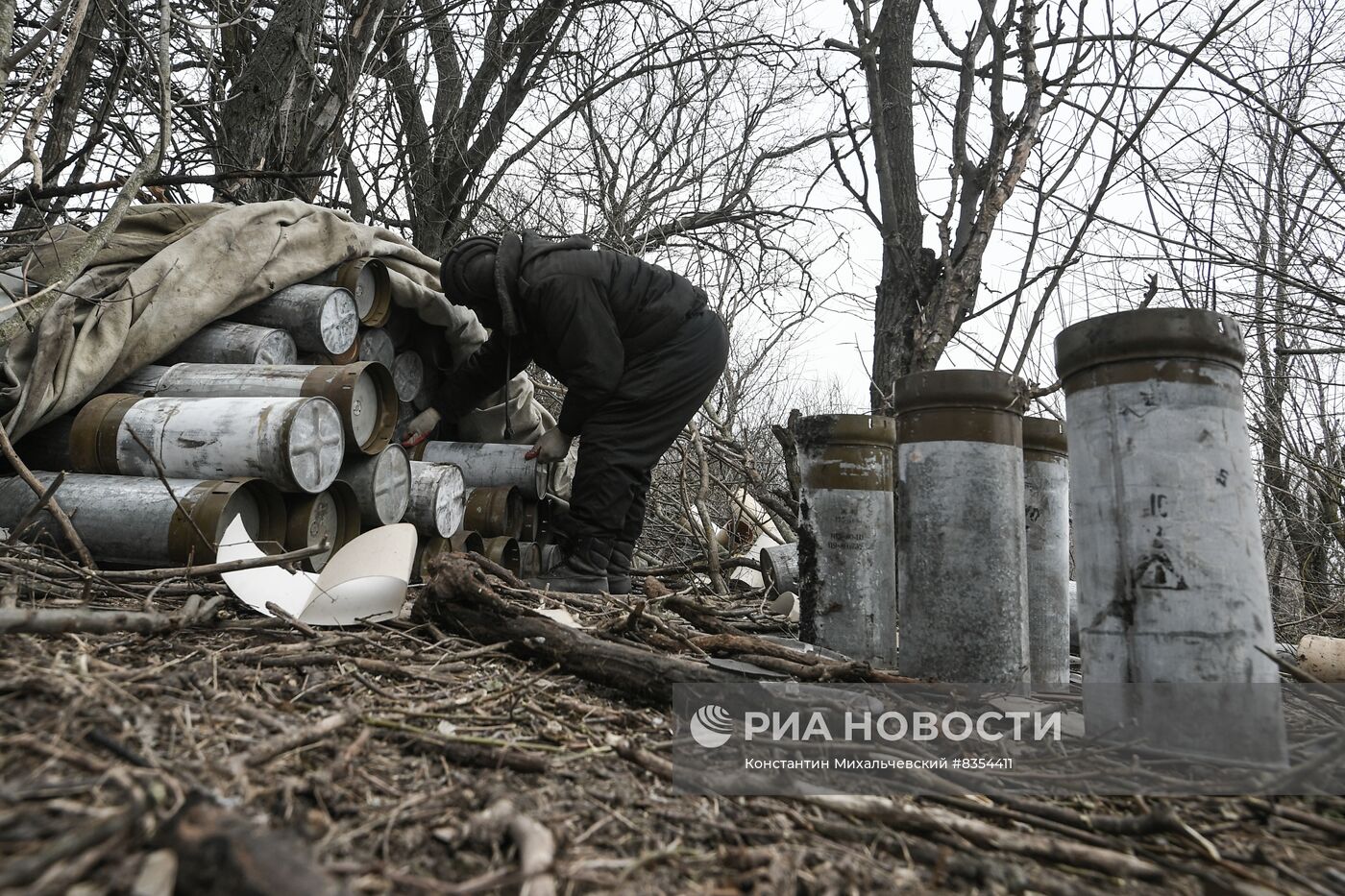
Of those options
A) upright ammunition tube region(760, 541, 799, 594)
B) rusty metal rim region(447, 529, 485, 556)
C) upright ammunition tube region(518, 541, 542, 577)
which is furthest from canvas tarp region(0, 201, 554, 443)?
upright ammunition tube region(760, 541, 799, 594)

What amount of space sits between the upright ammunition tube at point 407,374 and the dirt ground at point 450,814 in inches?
113

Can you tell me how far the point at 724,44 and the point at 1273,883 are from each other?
7.23 metres

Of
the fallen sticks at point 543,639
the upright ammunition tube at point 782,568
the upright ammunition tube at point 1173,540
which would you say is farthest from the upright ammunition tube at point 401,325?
the upright ammunition tube at point 1173,540

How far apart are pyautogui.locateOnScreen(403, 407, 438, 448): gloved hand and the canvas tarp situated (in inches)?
21.6

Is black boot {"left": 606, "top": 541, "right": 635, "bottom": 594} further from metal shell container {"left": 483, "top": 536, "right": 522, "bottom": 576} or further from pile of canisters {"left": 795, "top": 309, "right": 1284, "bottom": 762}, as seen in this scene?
pile of canisters {"left": 795, "top": 309, "right": 1284, "bottom": 762}

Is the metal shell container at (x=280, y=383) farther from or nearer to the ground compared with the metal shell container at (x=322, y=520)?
farther from the ground

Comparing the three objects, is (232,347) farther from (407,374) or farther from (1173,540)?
(1173,540)

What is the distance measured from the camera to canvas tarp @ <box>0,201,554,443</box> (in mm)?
3131

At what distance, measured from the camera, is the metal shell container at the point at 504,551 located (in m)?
4.42

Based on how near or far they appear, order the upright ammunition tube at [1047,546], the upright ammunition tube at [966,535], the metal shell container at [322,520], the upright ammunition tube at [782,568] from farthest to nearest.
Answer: the upright ammunition tube at [782,568], the metal shell container at [322,520], the upright ammunition tube at [1047,546], the upright ammunition tube at [966,535]

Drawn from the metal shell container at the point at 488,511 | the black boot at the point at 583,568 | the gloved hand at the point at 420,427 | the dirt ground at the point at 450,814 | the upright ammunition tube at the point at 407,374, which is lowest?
the dirt ground at the point at 450,814

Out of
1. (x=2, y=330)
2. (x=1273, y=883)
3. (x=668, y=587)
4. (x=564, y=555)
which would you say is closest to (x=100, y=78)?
(x=2, y=330)

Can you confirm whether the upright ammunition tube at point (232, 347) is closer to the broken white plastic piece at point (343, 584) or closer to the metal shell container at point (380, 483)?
the metal shell container at point (380, 483)

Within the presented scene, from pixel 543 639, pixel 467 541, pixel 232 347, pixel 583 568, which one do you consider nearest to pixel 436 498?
pixel 467 541
